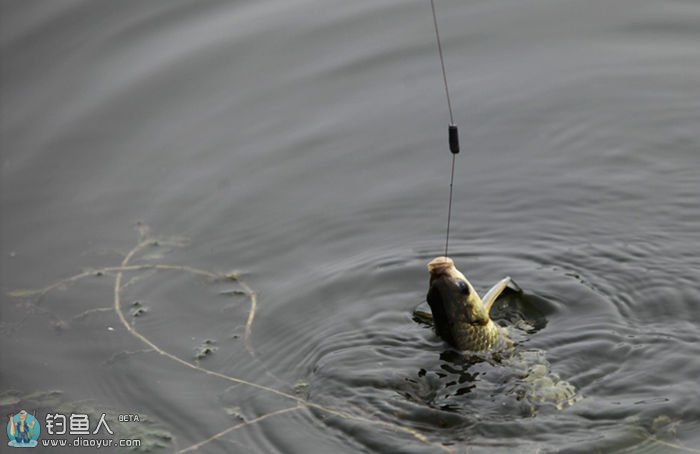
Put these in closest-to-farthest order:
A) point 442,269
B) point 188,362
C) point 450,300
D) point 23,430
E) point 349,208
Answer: point 442,269 → point 450,300 → point 23,430 → point 188,362 → point 349,208

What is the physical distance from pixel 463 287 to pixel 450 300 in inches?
4.7

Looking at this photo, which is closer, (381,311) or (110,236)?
(381,311)

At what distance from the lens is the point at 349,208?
8.57 meters

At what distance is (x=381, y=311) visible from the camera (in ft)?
24.7

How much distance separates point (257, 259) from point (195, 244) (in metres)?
0.56

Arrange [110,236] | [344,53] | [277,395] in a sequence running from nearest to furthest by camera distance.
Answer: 1. [277,395]
2. [110,236]
3. [344,53]

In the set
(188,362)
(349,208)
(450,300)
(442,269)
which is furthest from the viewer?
(349,208)

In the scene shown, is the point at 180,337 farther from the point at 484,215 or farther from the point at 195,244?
the point at 484,215

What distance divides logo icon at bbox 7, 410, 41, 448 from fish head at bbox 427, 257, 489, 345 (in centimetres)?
256

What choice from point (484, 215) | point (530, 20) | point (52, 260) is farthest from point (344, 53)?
point (52, 260)

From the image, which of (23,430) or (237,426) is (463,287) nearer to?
(237,426)

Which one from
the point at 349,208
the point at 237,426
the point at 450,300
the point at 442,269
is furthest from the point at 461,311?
the point at 349,208


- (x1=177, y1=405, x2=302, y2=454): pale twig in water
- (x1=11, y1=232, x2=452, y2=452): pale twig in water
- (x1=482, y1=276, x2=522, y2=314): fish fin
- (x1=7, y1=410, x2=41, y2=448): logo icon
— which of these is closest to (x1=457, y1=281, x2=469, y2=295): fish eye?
(x1=482, y1=276, x2=522, y2=314): fish fin

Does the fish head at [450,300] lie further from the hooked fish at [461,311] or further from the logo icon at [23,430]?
the logo icon at [23,430]
